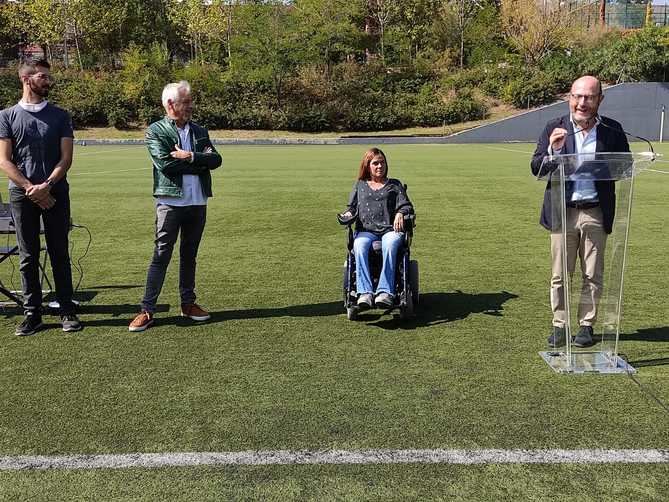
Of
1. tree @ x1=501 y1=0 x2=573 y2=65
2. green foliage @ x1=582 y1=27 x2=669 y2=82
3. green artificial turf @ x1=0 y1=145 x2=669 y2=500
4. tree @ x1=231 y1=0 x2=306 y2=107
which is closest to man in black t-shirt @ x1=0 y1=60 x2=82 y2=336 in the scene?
green artificial turf @ x1=0 y1=145 x2=669 y2=500

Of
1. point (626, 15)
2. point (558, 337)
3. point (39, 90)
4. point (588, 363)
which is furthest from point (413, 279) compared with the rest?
point (626, 15)

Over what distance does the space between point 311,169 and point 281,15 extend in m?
39.1

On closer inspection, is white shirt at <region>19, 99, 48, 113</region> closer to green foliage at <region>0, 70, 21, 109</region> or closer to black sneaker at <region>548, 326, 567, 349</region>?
black sneaker at <region>548, 326, 567, 349</region>

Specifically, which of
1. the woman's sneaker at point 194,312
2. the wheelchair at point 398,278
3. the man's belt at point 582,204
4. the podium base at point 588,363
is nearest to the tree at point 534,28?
the wheelchair at point 398,278

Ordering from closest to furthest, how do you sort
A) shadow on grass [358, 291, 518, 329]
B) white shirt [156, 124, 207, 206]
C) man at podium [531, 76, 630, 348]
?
man at podium [531, 76, 630, 348], white shirt [156, 124, 207, 206], shadow on grass [358, 291, 518, 329]

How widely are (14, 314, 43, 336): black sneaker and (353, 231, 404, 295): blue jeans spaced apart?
2606 millimetres

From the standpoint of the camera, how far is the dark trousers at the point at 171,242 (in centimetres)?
514

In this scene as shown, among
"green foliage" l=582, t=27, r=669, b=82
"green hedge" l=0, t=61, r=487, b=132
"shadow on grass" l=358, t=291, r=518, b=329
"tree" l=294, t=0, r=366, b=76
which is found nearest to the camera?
"shadow on grass" l=358, t=291, r=518, b=329

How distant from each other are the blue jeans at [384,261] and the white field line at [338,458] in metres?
2.14

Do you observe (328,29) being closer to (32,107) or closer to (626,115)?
(626,115)

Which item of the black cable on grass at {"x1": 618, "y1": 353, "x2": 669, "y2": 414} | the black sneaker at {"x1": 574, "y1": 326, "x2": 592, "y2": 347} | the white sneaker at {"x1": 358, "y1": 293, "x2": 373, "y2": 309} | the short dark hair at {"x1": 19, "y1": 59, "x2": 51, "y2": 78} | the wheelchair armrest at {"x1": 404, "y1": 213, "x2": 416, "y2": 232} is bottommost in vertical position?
the black cable on grass at {"x1": 618, "y1": 353, "x2": 669, "y2": 414}

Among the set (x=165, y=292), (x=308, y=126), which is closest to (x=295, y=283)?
(x=165, y=292)

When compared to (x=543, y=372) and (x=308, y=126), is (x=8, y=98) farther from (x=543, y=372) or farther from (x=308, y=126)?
(x=543, y=372)

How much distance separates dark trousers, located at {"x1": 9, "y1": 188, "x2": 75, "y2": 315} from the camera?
16.3ft
